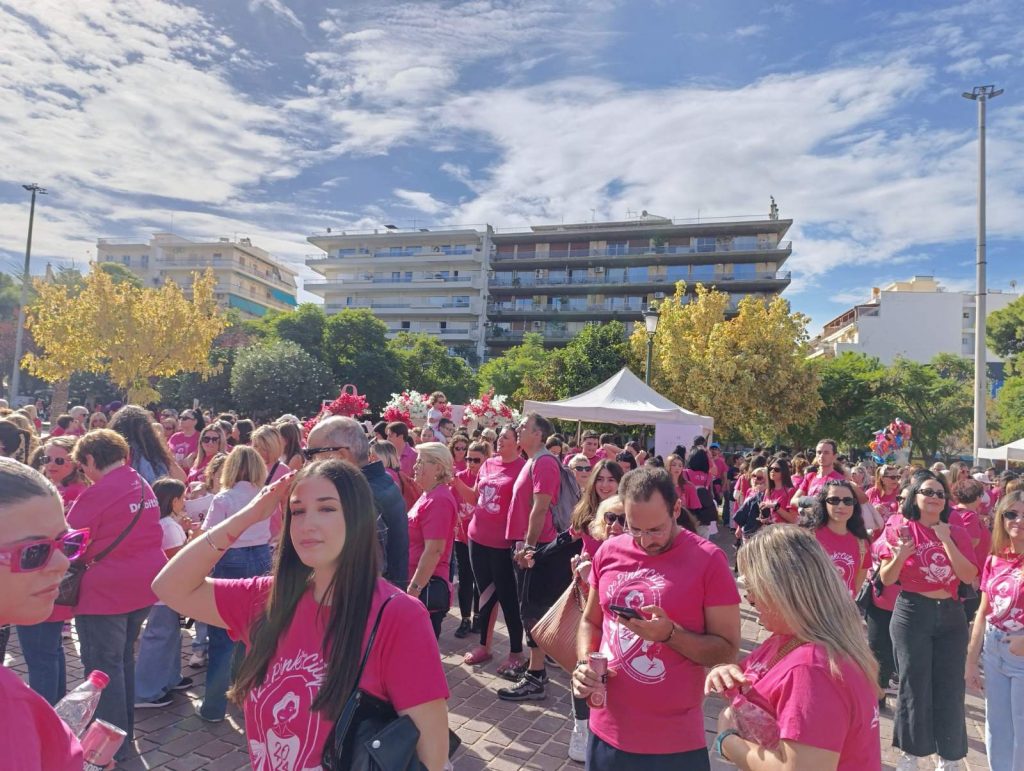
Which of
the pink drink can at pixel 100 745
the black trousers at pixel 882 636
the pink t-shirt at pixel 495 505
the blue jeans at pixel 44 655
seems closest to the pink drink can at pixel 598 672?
the pink drink can at pixel 100 745

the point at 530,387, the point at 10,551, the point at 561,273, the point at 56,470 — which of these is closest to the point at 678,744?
the point at 10,551

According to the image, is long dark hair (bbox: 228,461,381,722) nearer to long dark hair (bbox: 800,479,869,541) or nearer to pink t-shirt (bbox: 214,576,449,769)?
Result: pink t-shirt (bbox: 214,576,449,769)

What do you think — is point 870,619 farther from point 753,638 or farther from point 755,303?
point 755,303

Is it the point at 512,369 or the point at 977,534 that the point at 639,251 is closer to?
the point at 512,369

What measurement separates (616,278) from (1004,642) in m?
56.9

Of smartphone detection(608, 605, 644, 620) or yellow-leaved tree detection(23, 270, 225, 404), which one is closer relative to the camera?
smartphone detection(608, 605, 644, 620)

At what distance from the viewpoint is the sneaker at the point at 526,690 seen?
15.9 ft

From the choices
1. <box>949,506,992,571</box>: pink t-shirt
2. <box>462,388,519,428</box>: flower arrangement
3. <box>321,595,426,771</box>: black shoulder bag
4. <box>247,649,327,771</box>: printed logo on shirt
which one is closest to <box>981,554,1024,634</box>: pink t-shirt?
<box>949,506,992,571</box>: pink t-shirt

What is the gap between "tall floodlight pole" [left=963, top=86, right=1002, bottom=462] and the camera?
15508 millimetres

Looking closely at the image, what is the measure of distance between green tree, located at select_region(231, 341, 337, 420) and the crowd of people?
24.4 metres

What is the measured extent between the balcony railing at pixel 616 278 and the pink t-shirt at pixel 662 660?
171 feet

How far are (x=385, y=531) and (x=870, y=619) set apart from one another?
4.22 meters

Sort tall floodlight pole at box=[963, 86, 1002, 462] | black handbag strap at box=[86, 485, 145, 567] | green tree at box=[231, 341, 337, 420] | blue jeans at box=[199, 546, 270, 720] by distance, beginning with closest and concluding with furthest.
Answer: black handbag strap at box=[86, 485, 145, 567] → blue jeans at box=[199, 546, 270, 720] → tall floodlight pole at box=[963, 86, 1002, 462] → green tree at box=[231, 341, 337, 420]

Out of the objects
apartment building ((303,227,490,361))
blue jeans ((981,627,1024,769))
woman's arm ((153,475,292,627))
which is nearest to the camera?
woman's arm ((153,475,292,627))
